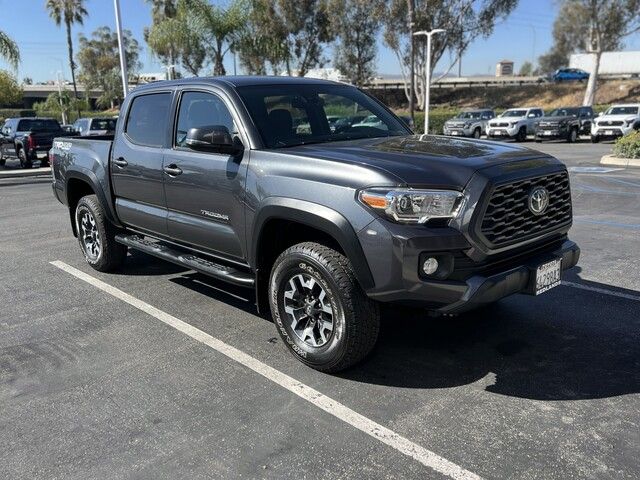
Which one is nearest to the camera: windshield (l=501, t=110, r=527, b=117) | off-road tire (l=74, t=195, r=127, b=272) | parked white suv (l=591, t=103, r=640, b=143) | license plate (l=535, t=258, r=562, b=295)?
license plate (l=535, t=258, r=562, b=295)

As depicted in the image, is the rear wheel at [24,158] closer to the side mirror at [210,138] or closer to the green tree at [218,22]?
the green tree at [218,22]

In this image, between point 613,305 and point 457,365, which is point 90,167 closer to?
point 457,365

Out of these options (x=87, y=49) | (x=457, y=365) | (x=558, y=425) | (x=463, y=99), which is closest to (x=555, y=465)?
(x=558, y=425)

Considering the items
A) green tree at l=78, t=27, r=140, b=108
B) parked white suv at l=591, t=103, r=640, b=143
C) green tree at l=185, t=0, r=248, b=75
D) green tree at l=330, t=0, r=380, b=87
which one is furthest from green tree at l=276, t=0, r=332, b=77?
green tree at l=78, t=27, r=140, b=108

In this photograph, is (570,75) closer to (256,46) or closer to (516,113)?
(516,113)

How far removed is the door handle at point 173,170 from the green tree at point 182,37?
26237mm

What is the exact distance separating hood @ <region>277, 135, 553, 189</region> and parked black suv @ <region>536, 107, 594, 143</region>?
2712 centimetres

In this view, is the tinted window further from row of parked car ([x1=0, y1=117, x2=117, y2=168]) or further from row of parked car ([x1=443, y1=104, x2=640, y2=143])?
row of parked car ([x1=443, y1=104, x2=640, y2=143])

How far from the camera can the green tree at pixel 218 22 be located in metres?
28.8

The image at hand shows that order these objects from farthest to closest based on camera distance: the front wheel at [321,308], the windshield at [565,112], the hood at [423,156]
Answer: the windshield at [565,112] < the front wheel at [321,308] < the hood at [423,156]

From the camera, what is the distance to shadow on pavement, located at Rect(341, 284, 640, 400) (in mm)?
3629

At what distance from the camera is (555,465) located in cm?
278

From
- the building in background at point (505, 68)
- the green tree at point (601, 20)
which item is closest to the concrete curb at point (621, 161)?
the green tree at point (601, 20)

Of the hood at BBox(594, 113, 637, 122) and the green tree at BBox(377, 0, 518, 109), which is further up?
the green tree at BBox(377, 0, 518, 109)
